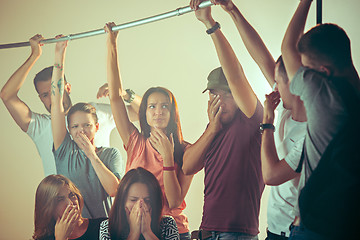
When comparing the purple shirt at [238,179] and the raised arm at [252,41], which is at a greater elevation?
the raised arm at [252,41]

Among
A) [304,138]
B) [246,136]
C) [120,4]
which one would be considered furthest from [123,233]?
[120,4]

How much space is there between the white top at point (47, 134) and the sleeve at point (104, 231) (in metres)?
0.49

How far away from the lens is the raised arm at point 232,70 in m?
2.21

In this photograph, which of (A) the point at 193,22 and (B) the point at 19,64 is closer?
(A) the point at 193,22

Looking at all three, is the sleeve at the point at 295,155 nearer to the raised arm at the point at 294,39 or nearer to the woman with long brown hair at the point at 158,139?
the raised arm at the point at 294,39

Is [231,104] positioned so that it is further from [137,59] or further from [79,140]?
[79,140]

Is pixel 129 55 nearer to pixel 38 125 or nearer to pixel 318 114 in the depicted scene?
pixel 38 125

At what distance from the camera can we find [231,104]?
2.27m

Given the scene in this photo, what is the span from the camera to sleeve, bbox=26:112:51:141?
307 centimetres

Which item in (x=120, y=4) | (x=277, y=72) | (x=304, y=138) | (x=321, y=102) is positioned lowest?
(x=304, y=138)

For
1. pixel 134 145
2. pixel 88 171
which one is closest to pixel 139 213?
pixel 134 145

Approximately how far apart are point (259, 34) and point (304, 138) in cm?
66

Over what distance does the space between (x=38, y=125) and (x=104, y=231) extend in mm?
900

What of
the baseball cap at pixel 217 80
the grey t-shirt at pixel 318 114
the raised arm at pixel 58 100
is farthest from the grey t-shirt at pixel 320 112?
the raised arm at pixel 58 100
